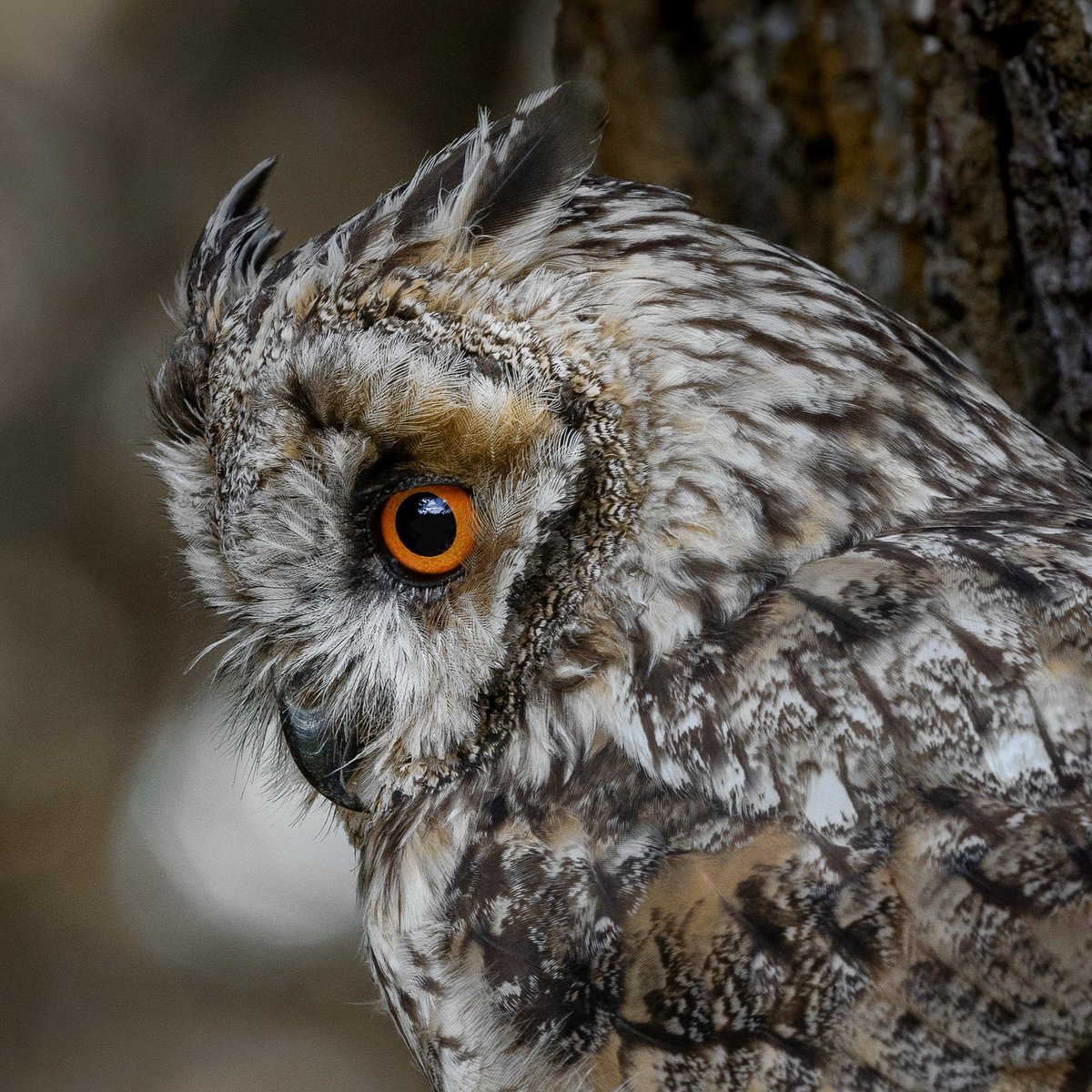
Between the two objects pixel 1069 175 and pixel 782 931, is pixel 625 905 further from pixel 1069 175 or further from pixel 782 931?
pixel 1069 175

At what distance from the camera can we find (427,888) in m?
1.24

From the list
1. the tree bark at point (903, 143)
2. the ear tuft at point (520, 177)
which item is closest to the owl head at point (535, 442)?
the ear tuft at point (520, 177)

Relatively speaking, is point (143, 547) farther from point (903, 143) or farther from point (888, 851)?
point (888, 851)

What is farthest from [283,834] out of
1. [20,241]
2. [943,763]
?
[943,763]

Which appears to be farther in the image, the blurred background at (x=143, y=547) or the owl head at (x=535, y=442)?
the blurred background at (x=143, y=547)

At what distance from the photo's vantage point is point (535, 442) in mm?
1101

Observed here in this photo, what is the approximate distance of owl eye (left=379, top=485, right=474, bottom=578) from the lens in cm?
115

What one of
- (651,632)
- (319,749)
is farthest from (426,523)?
(319,749)

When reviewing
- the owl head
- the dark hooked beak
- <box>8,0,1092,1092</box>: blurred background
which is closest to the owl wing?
the owl head

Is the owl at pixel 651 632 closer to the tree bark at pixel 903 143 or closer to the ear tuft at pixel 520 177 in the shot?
the ear tuft at pixel 520 177

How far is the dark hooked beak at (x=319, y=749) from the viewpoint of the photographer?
134 centimetres

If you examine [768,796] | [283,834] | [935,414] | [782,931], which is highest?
[935,414]

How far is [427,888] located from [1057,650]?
73cm

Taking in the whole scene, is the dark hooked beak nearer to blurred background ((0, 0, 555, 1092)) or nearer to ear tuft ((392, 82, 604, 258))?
ear tuft ((392, 82, 604, 258))
